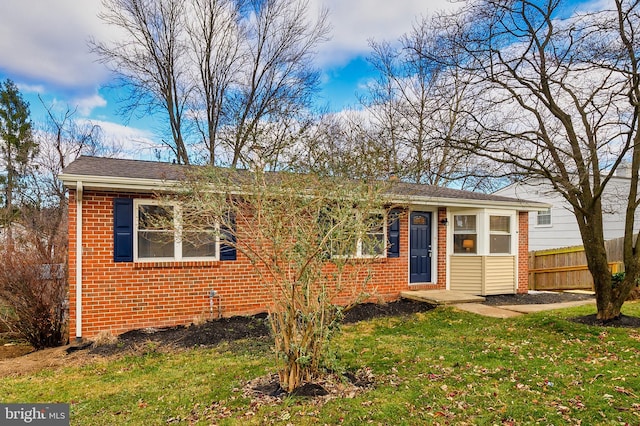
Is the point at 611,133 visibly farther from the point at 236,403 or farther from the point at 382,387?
the point at 236,403

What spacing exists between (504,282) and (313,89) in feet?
38.9

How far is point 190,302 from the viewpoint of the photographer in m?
7.28

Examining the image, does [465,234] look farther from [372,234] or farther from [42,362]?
[42,362]

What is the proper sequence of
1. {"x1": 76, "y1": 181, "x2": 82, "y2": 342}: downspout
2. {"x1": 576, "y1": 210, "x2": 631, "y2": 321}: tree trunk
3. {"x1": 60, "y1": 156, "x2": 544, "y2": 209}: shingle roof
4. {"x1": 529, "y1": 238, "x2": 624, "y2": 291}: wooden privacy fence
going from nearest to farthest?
{"x1": 576, "y1": 210, "x2": 631, "y2": 321}: tree trunk → {"x1": 60, "y1": 156, "x2": 544, "y2": 209}: shingle roof → {"x1": 76, "y1": 181, "x2": 82, "y2": 342}: downspout → {"x1": 529, "y1": 238, "x2": 624, "y2": 291}: wooden privacy fence

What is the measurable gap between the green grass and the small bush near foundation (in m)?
2.13

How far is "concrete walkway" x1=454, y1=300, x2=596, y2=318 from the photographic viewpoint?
757cm

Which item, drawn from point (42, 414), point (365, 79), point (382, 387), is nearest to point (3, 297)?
point (42, 414)

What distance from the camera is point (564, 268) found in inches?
499

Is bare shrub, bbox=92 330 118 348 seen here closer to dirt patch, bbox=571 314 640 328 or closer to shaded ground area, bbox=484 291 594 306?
dirt patch, bbox=571 314 640 328

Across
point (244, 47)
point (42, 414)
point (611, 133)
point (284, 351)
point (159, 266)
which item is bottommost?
point (42, 414)

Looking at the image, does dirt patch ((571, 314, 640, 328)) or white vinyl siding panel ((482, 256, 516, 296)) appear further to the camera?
white vinyl siding panel ((482, 256, 516, 296))

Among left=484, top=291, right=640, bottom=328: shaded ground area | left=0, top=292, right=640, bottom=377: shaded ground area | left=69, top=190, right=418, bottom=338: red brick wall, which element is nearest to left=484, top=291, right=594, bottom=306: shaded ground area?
left=484, top=291, right=640, bottom=328: shaded ground area

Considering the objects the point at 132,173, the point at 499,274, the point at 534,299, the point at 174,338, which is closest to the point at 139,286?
the point at 174,338

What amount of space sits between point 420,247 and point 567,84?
16.4 feet
